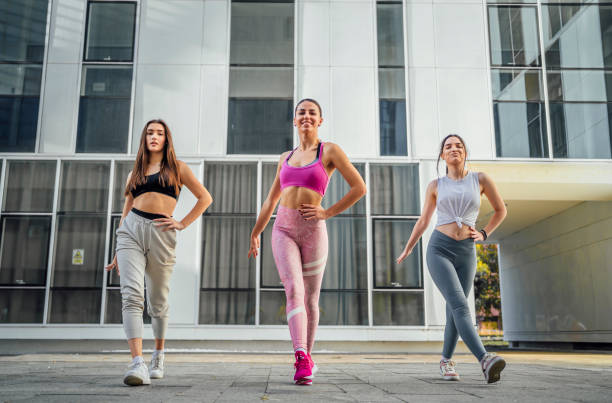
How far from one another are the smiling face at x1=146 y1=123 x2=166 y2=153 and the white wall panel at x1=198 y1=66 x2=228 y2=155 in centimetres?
817

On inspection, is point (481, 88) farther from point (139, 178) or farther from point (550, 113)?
point (139, 178)

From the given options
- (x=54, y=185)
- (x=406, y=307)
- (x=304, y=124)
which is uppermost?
(x=54, y=185)

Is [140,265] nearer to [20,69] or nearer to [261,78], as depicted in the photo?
[261,78]

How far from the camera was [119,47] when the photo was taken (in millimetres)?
12992

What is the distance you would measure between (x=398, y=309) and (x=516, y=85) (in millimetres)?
5738

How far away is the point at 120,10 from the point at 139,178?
405 inches

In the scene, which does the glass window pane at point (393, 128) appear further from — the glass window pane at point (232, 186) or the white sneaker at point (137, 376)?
the white sneaker at point (137, 376)

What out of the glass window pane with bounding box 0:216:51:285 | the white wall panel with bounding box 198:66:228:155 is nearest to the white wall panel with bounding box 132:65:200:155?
the white wall panel with bounding box 198:66:228:155

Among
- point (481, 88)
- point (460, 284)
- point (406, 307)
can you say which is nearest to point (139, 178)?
point (460, 284)

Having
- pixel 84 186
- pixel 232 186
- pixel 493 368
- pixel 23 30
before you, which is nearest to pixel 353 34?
pixel 232 186

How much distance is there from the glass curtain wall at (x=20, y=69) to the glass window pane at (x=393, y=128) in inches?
301

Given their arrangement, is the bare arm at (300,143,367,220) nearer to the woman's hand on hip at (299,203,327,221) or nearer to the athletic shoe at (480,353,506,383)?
the woman's hand on hip at (299,203,327,221)

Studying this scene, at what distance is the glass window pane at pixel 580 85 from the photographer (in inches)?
511

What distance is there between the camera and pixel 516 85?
1297cm
